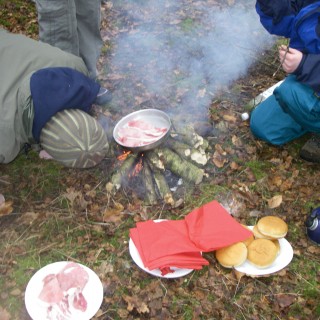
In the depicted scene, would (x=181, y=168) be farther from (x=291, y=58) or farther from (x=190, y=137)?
(x=291, y=58)

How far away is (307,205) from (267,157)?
2.45 ft

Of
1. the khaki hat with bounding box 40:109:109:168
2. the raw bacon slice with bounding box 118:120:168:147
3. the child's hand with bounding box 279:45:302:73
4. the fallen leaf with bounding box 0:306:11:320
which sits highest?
the child's hand with bounding box 279:45:302:73

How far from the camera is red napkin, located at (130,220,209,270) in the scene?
129 inches

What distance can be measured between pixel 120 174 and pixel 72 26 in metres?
1.69

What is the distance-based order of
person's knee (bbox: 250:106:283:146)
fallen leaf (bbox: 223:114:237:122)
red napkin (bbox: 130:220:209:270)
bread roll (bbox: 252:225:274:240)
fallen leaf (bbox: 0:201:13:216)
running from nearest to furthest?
1. red napkin (bbox: 130:220:209:270)
2. bread roll (bbox: 252:225:274:240)
3. fallen leaf (bbox: 0:201:13:216)
4. person's knee (bbox: 250:106:283:146)
5. fallen leaf (bbox: 223:114:237:122)

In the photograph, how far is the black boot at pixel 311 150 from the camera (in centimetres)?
436

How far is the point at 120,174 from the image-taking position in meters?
4.05

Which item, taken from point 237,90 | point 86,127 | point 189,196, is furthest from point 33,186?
point 237,90

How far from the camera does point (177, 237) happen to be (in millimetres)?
3461

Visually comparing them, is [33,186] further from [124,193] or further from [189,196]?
[189,196]

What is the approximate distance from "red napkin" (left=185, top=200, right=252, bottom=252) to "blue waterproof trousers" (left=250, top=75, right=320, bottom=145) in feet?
4.09

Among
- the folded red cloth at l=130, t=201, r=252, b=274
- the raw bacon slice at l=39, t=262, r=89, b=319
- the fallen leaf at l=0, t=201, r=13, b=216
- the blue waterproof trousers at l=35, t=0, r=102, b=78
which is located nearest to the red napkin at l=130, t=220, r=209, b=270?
the folded red cloth at l=130, t=201, r=252, b=274

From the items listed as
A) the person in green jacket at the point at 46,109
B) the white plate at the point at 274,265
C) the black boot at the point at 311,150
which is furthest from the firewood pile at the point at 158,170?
the black boot at the point at 311,150

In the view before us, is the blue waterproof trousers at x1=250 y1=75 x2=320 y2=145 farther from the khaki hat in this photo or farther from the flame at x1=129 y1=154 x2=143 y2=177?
the khaki hat
